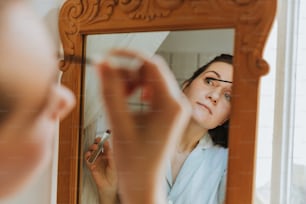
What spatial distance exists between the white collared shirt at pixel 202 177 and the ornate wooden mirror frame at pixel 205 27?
0.05ft

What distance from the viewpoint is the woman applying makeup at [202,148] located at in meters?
0.56

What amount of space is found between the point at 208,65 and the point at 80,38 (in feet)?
0.61

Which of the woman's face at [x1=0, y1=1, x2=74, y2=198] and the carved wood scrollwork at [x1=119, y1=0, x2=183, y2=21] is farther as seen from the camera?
the carved wood scrollwork at [x1=119, y1=0, x2=183, y2=21]

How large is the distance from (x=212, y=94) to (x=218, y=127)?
42 mm

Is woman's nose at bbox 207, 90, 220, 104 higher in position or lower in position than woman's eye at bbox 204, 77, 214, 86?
lower

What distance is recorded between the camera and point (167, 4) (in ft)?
1.93

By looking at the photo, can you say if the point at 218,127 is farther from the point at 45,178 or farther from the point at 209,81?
the point at 45,178

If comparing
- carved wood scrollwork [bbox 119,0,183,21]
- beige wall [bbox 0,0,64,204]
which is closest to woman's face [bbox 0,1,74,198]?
beige wall [bbox 0,0,64,204]

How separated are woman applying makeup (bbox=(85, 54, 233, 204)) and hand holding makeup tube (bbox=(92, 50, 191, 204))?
1.2 inches

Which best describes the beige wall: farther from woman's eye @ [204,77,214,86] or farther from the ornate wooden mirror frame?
woman's eye @ [204,77,214,86]

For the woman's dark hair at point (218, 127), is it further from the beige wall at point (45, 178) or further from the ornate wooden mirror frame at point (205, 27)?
the beige wall at point (45, 178)

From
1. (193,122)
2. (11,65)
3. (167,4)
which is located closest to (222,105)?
(193,122)

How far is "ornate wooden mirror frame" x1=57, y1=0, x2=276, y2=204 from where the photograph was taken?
56 cm

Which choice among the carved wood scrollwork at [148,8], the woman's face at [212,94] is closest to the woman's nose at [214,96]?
the woman's face at [212,94]
